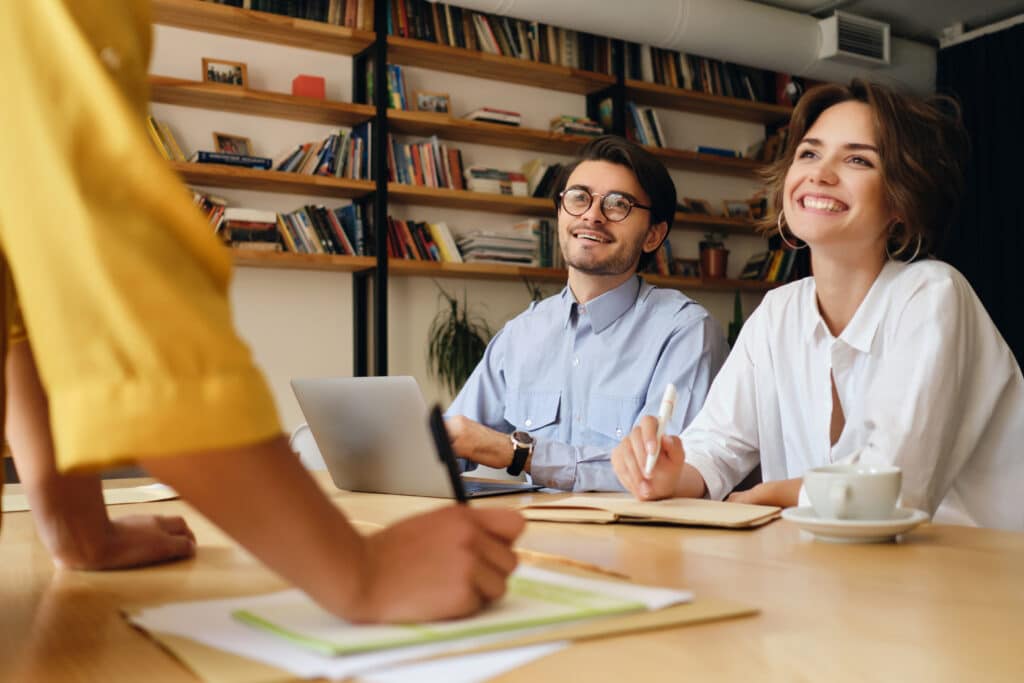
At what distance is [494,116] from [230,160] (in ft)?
4.31

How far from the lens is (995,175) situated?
5363 mm

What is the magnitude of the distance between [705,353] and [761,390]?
0.51 metres

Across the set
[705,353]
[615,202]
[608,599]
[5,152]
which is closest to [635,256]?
[615,202]

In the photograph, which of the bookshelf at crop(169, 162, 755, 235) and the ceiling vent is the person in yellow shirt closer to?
the bookshelf at crop(169, 162, 755, 235)

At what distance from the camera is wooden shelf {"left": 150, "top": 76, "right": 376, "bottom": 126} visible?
146 inches

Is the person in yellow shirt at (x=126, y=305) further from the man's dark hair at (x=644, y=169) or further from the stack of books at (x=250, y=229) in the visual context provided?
the stack of books at (x=250, y=229)

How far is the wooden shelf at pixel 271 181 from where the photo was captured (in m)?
3.70

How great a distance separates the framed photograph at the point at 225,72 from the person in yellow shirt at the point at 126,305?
11.9ft

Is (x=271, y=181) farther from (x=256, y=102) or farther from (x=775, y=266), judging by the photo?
(x=775, y=266)

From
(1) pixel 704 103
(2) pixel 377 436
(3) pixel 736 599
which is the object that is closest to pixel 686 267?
(1) pixel 704 103

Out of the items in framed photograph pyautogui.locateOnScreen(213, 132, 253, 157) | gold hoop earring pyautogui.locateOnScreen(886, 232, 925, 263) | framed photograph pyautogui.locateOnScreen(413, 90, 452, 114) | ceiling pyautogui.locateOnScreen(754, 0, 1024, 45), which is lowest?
gold hoop earring pyautogui.locateOnScreen(886, 232, 925, 263)

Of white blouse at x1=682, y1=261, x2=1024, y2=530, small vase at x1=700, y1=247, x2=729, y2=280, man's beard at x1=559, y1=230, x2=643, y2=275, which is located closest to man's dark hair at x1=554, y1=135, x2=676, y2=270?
man's beard at x1=559, y1=230, x2=643, y2=275

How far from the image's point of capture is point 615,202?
2.66 m

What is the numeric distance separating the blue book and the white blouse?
2.60m
